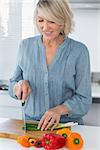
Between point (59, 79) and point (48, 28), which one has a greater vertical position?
point (48, 28)

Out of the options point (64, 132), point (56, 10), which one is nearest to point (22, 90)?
point (64, 132)

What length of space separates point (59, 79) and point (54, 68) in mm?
57

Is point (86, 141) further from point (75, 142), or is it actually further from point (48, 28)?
point (48, 28)

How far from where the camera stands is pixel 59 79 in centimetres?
145

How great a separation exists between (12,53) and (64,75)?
121 cm

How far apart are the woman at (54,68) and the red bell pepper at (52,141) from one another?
264 mm

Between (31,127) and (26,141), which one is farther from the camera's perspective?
(31,127)

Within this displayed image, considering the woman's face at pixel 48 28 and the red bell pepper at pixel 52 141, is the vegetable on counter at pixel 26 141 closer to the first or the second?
the red bell pepper at pixel 52 141

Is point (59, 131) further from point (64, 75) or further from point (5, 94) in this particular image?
point (5, 94)

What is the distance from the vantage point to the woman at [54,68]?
4.60 ft

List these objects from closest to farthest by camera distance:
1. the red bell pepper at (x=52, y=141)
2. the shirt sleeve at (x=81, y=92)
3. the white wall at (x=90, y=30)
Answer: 1. the red bell pepper at (x=52, y=141)
2. the shirt sleeve at (x=81, y=92)
3. the white wall at (x=90, y=30)

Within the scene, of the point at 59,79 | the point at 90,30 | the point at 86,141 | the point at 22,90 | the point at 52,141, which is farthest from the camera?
the point at 90,30

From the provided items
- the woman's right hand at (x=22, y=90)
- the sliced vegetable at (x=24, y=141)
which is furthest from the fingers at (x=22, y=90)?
the sliced vegetable at (x=24, y=141)

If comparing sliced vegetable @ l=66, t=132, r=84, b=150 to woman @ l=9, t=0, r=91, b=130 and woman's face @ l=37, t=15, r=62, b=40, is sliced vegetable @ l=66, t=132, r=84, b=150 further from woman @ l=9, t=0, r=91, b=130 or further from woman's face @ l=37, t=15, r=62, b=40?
woman's face @ l=37, t=15, r=62, b=40
